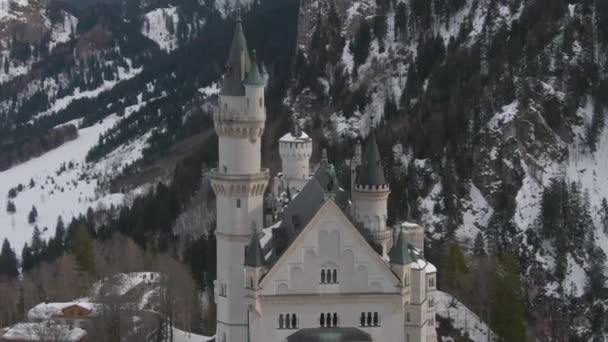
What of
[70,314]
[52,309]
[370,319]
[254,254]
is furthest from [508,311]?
[52,309]

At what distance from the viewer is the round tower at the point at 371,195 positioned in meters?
85.3

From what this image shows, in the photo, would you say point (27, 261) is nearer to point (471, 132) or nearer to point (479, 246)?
point (471, 132)

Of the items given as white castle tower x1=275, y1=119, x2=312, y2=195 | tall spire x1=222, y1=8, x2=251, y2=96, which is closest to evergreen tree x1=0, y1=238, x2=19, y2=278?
white castle tower x1=275, y1=119, x2=312, y2=195

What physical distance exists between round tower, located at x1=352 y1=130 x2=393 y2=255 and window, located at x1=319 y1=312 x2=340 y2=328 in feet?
24.2

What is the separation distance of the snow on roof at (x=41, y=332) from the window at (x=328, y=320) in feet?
84.1

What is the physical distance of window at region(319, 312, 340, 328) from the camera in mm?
82188

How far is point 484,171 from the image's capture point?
443 ft

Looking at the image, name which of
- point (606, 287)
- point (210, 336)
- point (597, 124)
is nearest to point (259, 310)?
point (210, 336)

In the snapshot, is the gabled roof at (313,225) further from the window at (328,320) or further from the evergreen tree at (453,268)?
the evergreen tree at (453,268)

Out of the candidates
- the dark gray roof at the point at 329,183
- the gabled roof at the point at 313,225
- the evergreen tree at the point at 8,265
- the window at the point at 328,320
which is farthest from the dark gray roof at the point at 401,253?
the evergreen tree at the point at 8,265

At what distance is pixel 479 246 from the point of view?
409 ft

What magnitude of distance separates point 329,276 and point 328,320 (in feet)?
10.5

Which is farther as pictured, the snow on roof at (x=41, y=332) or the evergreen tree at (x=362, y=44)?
the evergreen tree at (x=362, y=44)

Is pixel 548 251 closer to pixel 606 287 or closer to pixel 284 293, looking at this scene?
pixel 606 287
